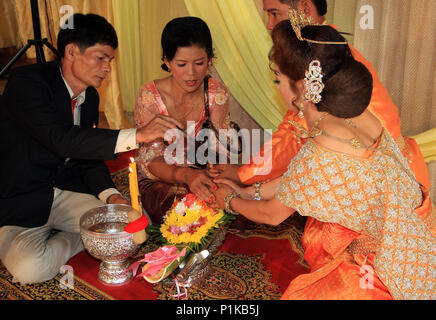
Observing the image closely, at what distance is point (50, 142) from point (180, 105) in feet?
3.30

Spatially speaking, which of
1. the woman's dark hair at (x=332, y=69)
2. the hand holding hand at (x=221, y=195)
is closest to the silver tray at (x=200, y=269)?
the hand holding hand at (x=221, y=195)

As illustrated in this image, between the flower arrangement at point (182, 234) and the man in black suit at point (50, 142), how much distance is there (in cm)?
42

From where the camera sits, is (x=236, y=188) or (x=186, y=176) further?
(x=186, y=176)

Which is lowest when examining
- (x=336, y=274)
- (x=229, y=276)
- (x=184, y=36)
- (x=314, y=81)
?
(x=229, y=276)

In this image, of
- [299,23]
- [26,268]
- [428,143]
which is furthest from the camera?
[428,143]

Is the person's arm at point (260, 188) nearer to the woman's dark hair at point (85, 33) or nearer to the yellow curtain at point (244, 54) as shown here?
the woman's dark hair at point (85, 33)

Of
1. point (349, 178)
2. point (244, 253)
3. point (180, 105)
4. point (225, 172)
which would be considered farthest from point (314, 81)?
point (180, 105)

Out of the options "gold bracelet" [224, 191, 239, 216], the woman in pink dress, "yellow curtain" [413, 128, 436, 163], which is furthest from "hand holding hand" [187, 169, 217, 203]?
"yellow curtain" [413, 128, 436, 163]

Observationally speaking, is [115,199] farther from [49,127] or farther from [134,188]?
[134,188]

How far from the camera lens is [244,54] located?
417 centimetres

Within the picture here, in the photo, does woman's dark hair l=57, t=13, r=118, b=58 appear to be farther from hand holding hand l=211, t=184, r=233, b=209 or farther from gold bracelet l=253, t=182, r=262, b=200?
gold bracelet l=253, t=182, r=262, b=200

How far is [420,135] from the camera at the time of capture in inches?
131

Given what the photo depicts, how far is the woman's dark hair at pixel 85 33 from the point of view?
2625 mm

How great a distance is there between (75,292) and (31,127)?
919 mm
